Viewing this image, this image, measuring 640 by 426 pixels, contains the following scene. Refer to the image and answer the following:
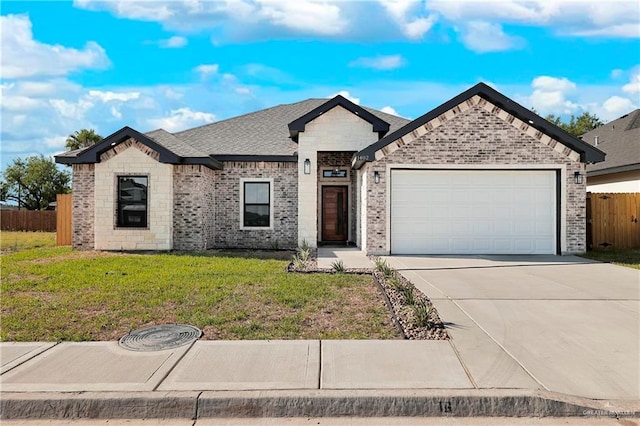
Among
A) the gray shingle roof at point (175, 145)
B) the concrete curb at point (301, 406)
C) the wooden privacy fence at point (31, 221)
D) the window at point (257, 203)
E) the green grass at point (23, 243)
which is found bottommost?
the concrete curb at point (301, 406)

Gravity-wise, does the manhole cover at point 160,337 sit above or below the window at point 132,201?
below

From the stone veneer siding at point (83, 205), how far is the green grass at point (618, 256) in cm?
1504

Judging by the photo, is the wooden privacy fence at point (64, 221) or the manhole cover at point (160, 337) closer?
the manhole cover at point (160, 337)

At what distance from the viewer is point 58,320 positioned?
639cm

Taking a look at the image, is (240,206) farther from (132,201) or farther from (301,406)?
(301,406)

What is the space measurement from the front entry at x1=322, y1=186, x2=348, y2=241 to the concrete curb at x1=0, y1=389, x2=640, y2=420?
1319cm

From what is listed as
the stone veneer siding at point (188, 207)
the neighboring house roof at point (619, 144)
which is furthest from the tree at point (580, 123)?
the stone veneer siding at point (188, 207)

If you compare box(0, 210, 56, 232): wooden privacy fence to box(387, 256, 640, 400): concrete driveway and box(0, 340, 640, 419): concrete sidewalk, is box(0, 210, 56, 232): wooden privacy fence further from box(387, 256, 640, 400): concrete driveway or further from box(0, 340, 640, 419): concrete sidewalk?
box(0, 340, 640, 419): concrete sidewalk

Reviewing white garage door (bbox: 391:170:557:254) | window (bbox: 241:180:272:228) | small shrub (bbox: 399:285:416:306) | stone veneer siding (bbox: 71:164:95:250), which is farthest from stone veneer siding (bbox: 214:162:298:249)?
small shrub (bbox: 399:285:416:306)

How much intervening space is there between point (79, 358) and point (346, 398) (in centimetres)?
295

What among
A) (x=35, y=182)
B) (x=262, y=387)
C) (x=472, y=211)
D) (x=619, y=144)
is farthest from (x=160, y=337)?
(x=35, y=182)

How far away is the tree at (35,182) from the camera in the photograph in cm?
4541

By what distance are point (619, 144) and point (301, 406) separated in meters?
20.9

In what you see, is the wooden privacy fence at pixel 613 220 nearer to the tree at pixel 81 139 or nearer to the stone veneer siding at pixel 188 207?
the stone veneer siding at pixel 188 207
